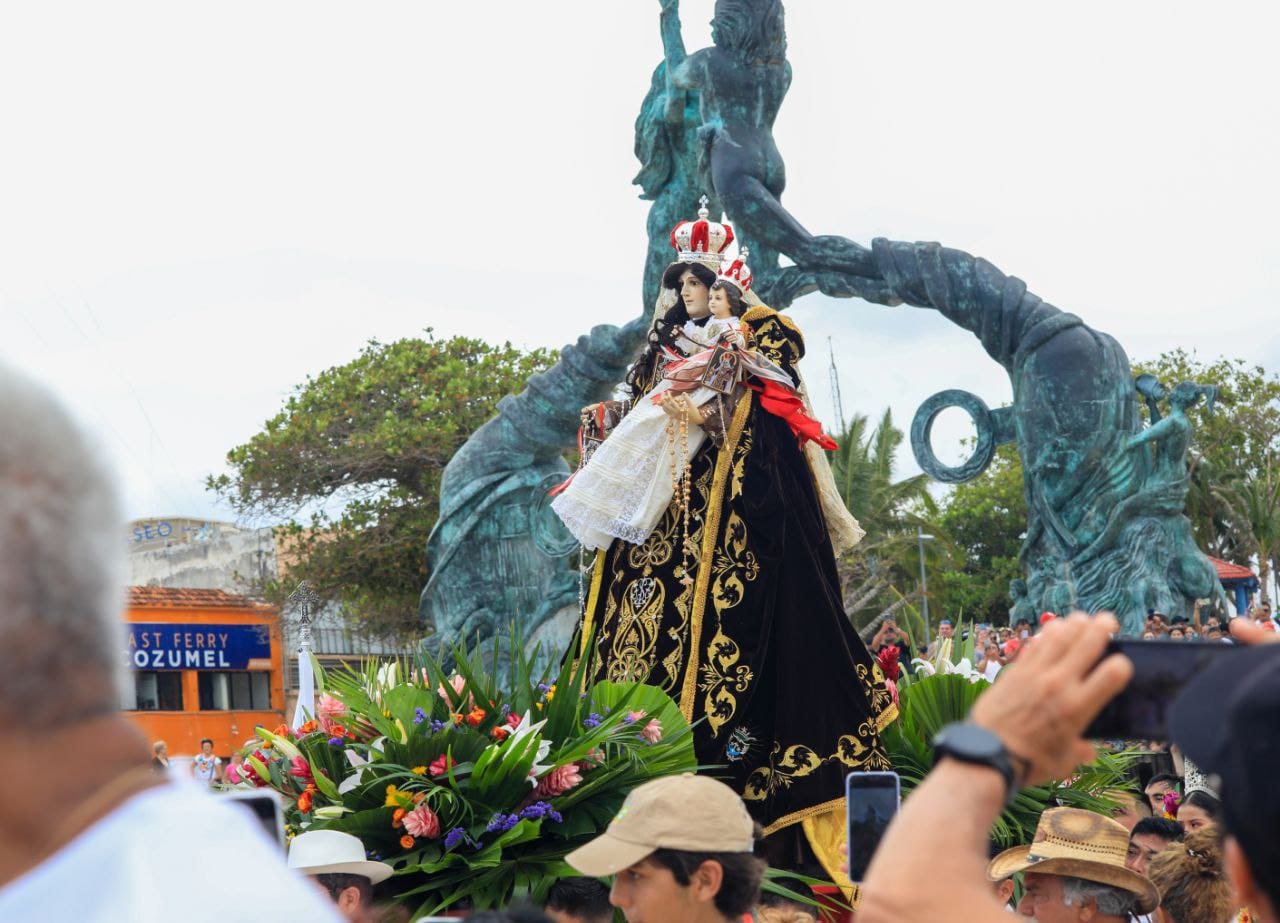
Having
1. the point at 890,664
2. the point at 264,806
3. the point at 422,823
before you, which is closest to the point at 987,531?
the point at 890,664

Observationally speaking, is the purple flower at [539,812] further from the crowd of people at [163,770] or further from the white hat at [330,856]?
the crowd of people at [163,770]

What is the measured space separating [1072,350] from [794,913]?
11278 millimetres

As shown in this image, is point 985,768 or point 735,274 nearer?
point 985,768

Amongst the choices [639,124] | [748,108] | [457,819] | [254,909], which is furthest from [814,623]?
[639,124]

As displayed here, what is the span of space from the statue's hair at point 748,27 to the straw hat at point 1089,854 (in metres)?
11.9

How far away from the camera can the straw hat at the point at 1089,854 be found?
4.48 meters

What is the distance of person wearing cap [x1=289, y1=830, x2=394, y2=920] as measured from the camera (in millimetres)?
4590

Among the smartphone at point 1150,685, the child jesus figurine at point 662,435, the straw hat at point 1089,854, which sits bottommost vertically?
the straw hat at point 1089,854

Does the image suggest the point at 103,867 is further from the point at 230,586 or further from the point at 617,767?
the point at 230,586

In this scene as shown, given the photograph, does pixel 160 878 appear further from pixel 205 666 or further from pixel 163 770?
pixel 205 666

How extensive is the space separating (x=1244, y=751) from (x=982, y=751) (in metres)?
0.43

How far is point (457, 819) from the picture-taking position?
18.4 ft

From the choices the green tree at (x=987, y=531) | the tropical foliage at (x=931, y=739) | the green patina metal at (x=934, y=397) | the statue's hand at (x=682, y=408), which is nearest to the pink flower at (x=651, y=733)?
the tropical foliage at (x=931, y=739)

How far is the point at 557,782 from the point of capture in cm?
573
